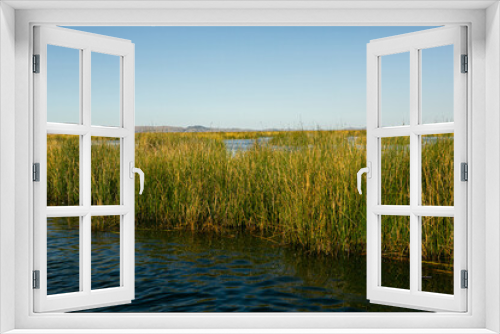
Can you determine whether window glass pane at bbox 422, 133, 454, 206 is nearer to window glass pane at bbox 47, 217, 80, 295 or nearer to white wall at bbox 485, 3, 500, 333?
white wall at bbox 485, 3, 500, 333

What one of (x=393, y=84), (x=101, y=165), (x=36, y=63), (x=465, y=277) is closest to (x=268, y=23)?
(x=393, y=84)

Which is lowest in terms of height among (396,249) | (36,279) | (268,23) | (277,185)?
(396,249)

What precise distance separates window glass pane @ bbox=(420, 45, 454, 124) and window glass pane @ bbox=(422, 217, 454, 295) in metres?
1.40

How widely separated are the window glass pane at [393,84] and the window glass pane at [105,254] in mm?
2796

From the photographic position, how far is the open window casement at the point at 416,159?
6.59 ft

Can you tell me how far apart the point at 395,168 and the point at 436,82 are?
143cm

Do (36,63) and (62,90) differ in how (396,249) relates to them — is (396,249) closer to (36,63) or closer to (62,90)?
(62,90)

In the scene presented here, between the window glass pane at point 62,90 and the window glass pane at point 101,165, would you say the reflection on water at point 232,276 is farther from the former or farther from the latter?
the window glass pane at point 62,90

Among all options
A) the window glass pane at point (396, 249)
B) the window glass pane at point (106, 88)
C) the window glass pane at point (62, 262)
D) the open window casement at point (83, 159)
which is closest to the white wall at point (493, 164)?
the window glass pane at point (396, 249)

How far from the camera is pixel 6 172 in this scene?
6.27 ft

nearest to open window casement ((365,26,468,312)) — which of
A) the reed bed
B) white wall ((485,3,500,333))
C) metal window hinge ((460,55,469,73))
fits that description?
metal window hinge ((460,55,469,73))

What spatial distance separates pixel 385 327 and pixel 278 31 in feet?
30.3

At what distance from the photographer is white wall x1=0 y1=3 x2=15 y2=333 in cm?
189

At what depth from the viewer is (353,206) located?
4172 mm
